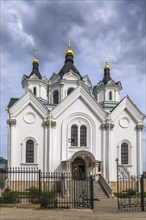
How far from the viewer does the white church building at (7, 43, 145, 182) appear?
3534 centimetres

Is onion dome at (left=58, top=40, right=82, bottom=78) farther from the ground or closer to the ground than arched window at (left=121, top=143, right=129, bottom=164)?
farther from the ground

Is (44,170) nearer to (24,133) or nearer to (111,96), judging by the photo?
(24,133)

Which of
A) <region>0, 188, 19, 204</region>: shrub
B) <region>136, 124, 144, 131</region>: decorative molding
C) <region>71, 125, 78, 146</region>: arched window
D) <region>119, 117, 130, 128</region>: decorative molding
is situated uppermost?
<region>119, 117, 130, 128</region>: decorative molding

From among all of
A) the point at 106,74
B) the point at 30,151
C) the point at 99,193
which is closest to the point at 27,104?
the point at 30,151

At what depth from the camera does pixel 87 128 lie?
3725cm

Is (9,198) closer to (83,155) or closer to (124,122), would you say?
(83,155)

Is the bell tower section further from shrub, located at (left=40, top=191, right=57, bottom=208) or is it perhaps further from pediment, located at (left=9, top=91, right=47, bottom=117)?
shrub, located at (left=40, top=191, right=57, bottom=208)

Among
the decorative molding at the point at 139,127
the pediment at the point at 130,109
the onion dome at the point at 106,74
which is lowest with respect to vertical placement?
the decorative molding at the point at 139,127

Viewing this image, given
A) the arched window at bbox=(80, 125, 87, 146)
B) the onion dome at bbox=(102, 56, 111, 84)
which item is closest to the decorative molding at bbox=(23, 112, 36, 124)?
the arched window at bbox=(80, 125, 87, 146)

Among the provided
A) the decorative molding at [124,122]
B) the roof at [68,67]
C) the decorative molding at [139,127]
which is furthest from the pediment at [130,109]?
the roof at [68,67]

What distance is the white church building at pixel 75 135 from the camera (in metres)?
35.3

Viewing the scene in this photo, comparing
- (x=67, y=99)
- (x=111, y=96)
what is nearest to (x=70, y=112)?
(x=67, y=99)

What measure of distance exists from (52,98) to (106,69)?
30.0 ft

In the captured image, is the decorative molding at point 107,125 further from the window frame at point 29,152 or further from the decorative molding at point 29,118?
the window frame at point 29,152
